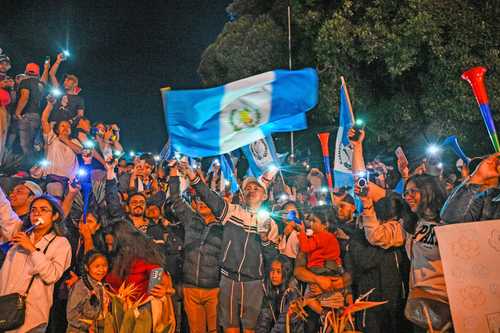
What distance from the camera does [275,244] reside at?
5277 mm

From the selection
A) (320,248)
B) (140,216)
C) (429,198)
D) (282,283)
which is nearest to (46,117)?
(140,216)

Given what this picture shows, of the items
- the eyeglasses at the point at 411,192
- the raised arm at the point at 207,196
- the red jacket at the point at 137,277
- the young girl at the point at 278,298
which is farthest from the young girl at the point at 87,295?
the eyeglasses at the point at 411,192

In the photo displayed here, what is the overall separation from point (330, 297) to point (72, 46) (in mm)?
21917

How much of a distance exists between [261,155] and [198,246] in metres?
2.04

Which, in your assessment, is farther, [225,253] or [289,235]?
[289,235]

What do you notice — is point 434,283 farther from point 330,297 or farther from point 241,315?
point 241,315

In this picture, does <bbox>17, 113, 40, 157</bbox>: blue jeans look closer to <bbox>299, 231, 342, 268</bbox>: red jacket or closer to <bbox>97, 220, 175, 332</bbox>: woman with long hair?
<bbox>97, 220, 175, 332</bbox>: woman with long hair

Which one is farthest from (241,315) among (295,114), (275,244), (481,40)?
(481,40)

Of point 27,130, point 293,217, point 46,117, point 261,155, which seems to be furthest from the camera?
point 46,117

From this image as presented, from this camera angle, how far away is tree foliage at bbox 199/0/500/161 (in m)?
9.08

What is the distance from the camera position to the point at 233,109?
18.2 ft

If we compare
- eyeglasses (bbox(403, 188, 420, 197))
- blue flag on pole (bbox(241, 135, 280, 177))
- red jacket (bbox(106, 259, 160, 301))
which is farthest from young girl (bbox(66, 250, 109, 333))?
eyeglasses (bbox(403, 188, 420, 197))

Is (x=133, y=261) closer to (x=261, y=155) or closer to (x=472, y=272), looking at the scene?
(x=261, y=155)

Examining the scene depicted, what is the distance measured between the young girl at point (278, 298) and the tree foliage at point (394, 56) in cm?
597
